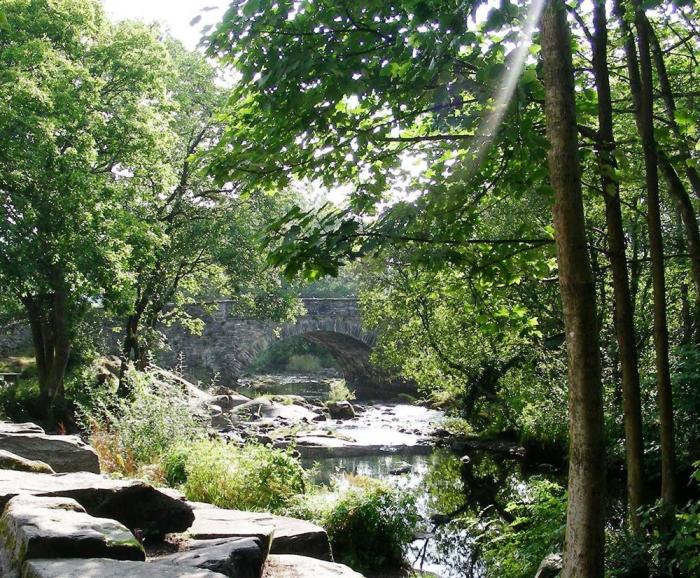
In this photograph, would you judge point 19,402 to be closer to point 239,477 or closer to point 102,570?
point 239,477

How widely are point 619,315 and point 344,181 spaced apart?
1.88 meters

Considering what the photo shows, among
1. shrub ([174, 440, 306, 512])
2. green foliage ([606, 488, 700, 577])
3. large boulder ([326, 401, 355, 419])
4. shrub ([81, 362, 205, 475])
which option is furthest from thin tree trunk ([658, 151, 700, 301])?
large boulder ([326, 401, 355, 419])

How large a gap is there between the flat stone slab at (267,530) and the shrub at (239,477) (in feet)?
4.36

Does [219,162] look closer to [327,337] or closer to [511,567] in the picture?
[511,567]

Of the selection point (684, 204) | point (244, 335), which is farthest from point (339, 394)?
point (684, 204)

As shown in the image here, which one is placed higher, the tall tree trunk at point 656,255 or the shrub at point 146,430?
the tall tree trunk at point 656,255

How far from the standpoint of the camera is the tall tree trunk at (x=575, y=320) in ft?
9.30

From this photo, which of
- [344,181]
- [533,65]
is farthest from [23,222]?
[533,65]

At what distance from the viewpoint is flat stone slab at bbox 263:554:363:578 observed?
14.7ft

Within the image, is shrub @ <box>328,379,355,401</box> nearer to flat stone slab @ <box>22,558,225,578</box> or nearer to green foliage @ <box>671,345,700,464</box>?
green foliage @ <box>671,345,700,464</box>

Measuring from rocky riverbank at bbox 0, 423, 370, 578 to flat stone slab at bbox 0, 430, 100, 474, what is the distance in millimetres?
10

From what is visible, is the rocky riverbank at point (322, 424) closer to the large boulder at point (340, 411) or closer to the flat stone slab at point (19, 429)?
the large boulder at point (340, 411)

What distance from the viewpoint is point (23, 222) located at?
1233cm

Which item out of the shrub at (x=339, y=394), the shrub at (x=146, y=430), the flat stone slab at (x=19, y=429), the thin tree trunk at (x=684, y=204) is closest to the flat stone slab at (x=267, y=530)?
the flat stone slab at (x=19, y=429)
